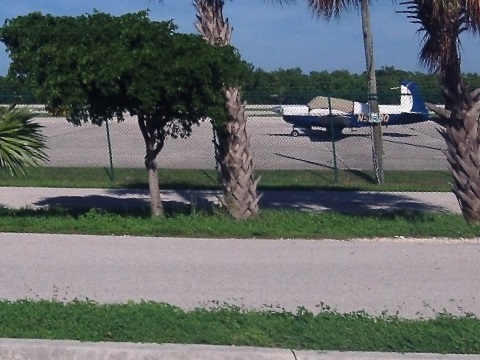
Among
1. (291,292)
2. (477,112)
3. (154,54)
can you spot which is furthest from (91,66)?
→ (477,112)

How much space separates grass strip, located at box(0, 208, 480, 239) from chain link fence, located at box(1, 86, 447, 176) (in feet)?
25.9

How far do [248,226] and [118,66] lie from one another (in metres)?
2.74

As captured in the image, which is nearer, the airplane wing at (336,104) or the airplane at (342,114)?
the airplane at (342,114)

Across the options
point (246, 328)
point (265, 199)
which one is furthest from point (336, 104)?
point (246, 328)

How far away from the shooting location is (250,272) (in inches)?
375

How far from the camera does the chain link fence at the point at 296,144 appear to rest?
24156 millimetres

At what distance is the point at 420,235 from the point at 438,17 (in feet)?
9.26

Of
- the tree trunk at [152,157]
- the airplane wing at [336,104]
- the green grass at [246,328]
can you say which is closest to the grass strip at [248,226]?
the tree trunk at [152,157]

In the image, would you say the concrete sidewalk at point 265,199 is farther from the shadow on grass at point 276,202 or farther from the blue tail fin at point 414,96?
the blue tail fin at point 414,96

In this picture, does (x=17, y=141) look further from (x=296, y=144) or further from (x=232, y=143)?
(x=296, y=144)

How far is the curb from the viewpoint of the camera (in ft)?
20.4

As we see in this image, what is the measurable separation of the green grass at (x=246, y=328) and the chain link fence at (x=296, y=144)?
1335 centimetres

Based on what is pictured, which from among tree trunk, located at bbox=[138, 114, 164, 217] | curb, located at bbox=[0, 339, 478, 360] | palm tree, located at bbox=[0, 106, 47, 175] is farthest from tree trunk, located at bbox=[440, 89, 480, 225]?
curb, located at bbox=[0, 339, 478, 360]

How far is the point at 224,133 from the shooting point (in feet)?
41.7
